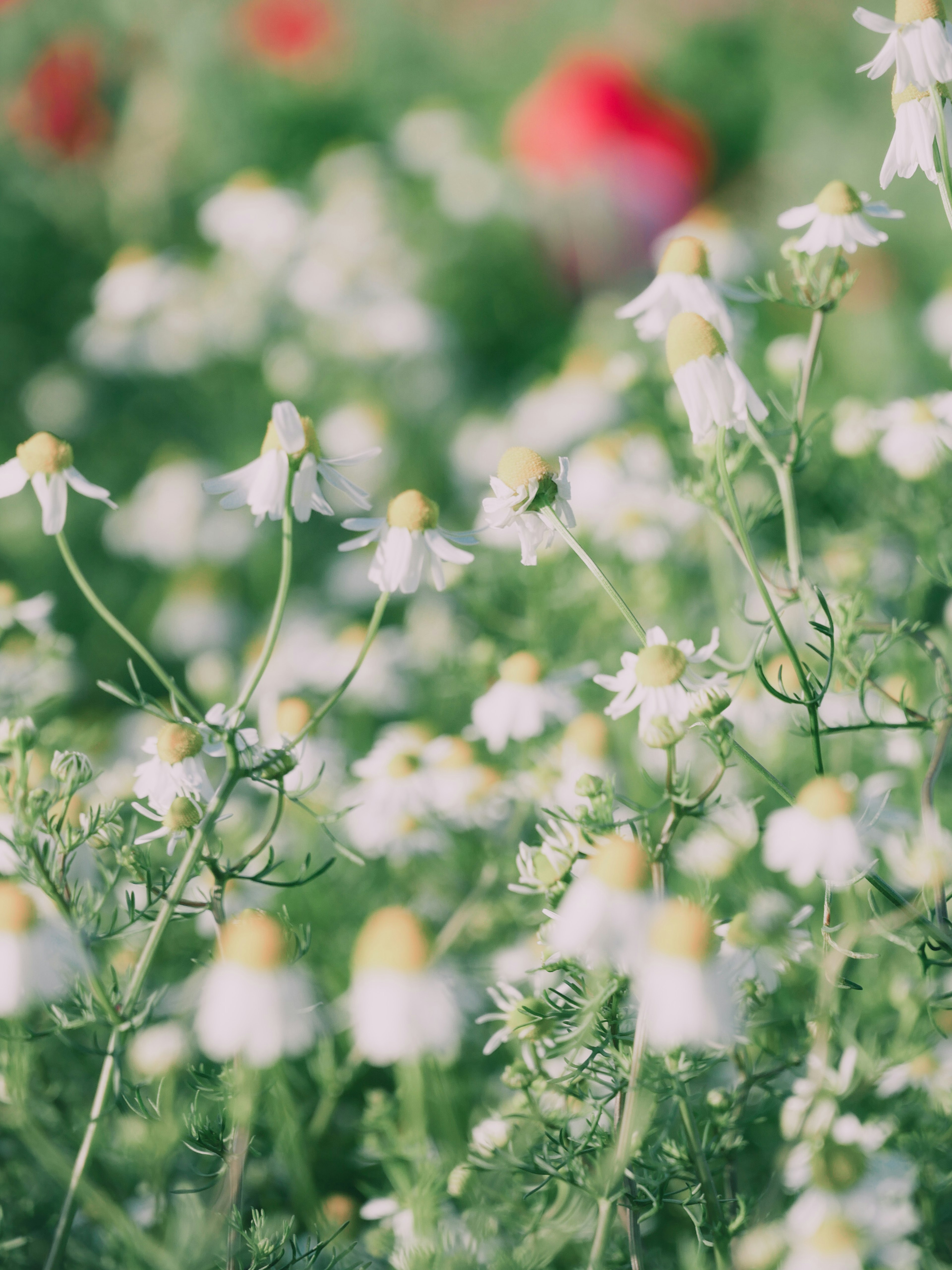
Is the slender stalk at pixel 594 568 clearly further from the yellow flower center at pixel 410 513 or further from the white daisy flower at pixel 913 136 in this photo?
the white daisy flower at pixel 913 136

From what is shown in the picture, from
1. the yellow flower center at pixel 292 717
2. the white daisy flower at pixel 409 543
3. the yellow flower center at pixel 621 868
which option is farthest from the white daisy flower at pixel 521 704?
the yellow flower center at pixel 621 868

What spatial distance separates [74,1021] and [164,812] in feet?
0.51

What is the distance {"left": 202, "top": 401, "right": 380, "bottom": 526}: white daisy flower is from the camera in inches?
29.3

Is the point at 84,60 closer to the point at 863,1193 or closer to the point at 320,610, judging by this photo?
the point at 320,610

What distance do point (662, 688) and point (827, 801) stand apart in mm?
141

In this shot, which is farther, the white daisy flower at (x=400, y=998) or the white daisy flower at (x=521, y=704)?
the white daisy flower at (x=521, y=704)

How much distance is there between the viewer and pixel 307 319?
2.31 m

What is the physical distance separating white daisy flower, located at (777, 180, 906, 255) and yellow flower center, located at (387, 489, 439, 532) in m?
0.35

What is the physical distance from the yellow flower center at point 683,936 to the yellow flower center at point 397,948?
0.64 feet

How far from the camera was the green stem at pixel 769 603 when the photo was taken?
68cm

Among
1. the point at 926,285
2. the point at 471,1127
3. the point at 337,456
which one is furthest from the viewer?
the point at 926,285

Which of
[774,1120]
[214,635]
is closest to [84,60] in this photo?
[214,635]

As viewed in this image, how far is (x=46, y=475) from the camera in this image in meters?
0.80

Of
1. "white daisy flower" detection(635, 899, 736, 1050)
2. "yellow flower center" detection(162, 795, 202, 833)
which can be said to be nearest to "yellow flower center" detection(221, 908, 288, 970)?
"yellow flower center" detection(162, 795, 202, 833)
